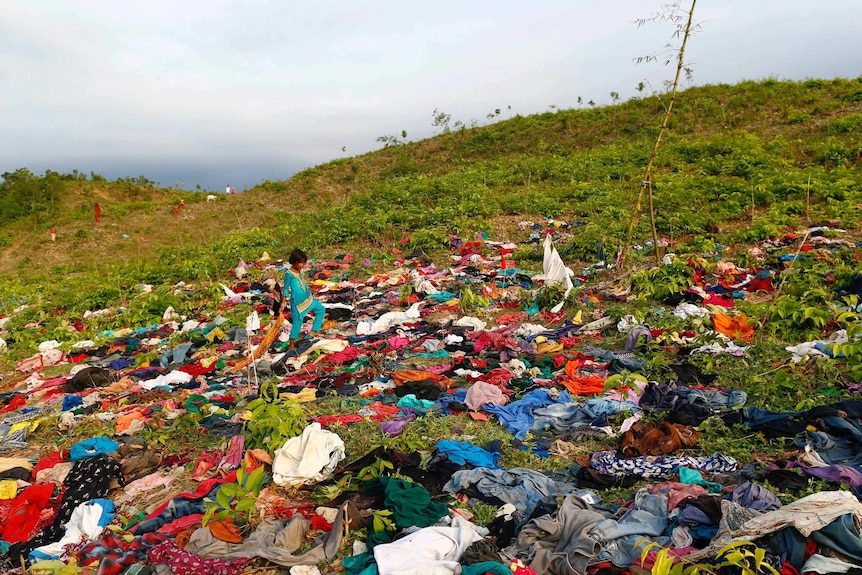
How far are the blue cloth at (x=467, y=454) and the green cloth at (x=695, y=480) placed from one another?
1.31 meters

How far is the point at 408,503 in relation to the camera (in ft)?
11.1

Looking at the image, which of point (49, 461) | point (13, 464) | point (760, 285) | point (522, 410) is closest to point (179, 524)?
point (49, 461)

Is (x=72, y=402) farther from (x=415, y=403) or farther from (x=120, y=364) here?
(x=415, y=403)

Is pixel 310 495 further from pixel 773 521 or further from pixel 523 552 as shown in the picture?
pixel 773 521

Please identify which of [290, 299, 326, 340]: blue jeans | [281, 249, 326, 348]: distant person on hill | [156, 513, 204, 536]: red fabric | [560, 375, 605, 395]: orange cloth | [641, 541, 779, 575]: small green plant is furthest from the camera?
[290, 299, 326, 340]: blue jeans

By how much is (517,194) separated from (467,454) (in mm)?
10822

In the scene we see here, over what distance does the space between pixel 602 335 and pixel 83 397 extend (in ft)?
21.1

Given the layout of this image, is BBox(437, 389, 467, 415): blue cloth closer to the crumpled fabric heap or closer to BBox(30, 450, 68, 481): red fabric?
the crumpled fabric heap

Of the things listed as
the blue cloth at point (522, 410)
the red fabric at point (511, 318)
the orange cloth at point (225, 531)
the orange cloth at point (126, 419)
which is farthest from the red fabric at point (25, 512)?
the red fabric at point (511, 318)

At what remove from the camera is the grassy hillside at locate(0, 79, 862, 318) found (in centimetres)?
1125

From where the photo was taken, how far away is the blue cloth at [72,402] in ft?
19.5

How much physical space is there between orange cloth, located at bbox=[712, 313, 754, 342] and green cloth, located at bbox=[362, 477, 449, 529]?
4342 mm

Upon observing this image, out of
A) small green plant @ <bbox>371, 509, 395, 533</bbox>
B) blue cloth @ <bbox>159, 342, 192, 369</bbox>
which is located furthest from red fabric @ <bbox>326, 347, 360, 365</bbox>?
small green plant @ <bbox>371, 509, 395, 533</bbox>

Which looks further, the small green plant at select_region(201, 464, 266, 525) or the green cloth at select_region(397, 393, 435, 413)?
the green cloth at select_region(397, 393, 435, 413)
